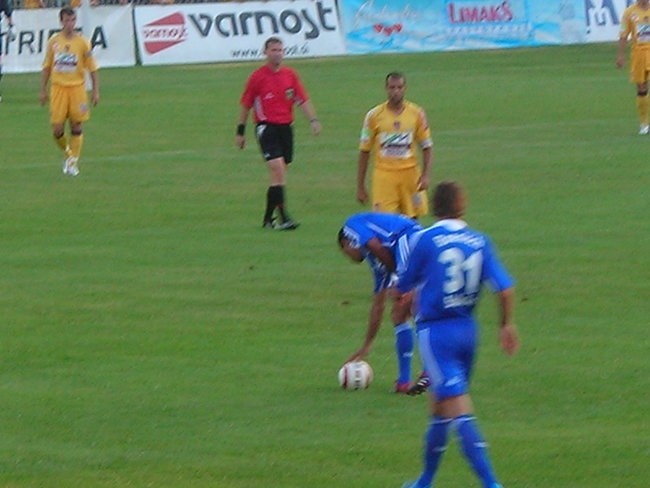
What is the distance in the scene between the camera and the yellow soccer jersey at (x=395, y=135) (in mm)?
15477

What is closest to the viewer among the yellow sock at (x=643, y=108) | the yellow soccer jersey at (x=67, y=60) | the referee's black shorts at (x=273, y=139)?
the referee's black shorts at (x=273, y=139)

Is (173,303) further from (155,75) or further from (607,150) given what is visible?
(155,75)

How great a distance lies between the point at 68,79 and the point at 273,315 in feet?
36.8

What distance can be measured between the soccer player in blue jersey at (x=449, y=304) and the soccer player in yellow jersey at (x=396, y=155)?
618 cm

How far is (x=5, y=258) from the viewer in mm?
17734

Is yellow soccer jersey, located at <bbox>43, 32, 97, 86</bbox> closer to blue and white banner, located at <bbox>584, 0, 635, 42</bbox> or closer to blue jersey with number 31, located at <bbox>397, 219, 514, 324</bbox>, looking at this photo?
blue jersey with number 31, located at <bbox>397, 219, 514, 324</bbox>

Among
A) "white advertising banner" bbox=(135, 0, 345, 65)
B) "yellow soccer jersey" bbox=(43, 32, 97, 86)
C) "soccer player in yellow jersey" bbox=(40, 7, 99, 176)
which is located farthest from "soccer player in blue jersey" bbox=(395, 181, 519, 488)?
"white advertising banner" bbox=(135, 0, 345, 65)

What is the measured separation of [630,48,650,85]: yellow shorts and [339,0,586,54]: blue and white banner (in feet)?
57.9

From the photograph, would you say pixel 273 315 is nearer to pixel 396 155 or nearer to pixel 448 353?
pixel 396 155

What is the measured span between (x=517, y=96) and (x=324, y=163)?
10.2m

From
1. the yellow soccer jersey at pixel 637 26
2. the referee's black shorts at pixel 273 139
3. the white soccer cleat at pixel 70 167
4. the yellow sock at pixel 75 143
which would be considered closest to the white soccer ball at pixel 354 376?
the referee's black shorts at pixel 273 139

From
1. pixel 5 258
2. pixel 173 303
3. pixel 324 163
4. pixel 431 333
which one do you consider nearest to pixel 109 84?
pixel 324 163

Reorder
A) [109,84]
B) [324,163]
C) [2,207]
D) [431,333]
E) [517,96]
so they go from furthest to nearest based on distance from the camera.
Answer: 1. [109,84]
2. [517,96]
3. [324,163]
4. [2,207]
5. [431,333]

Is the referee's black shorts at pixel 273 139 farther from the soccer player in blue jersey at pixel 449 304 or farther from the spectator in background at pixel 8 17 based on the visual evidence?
the spectator in background at pixel 8 17
